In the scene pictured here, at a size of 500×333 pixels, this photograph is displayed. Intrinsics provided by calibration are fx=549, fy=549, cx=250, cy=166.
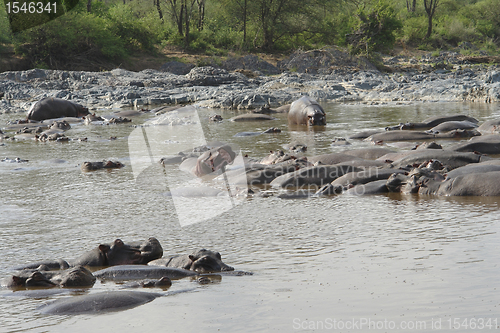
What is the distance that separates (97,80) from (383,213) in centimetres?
2410

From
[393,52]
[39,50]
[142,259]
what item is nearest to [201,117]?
[142,259]

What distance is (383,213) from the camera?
221 inches

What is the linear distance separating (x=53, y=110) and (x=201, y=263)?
1604 cm

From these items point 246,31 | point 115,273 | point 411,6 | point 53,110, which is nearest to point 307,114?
point 53,110

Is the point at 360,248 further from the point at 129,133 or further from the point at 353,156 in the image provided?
the point at 129,133

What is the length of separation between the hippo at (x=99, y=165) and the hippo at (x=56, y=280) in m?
5.51

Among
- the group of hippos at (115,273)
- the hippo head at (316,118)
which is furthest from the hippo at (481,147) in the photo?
the hippo head at (316,118)

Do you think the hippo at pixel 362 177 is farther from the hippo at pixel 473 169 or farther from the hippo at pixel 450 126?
the hippo at pixel 450 126

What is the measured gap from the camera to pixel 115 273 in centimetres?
404

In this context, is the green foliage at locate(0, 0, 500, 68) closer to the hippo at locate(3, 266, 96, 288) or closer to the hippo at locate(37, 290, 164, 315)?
the hippo at locate(3, 266, 96, 288)

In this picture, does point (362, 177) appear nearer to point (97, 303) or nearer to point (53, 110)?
point (97, 303)

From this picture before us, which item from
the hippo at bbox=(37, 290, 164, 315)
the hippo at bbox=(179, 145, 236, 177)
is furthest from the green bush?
the hippo at bbox=(37, 290, 164, 315)

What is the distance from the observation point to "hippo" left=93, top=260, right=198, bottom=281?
395 centimetres

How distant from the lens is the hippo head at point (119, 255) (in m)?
4.37
